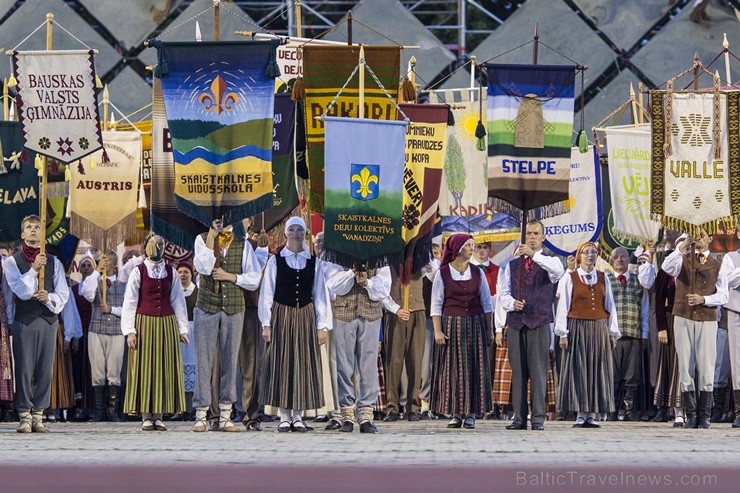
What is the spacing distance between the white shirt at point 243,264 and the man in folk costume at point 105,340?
3.01 meters

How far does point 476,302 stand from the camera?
15727 millimetres

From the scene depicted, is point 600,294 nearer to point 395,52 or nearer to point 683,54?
point 395,52

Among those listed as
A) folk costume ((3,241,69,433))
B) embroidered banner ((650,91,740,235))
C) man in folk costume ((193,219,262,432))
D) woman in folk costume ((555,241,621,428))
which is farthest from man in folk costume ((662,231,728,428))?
folk costume ((3,241,69,433))

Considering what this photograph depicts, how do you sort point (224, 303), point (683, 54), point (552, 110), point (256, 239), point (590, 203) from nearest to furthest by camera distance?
point (224, 303), point (552, 110), point (256, 239), point (590, 203), point (683, 54)

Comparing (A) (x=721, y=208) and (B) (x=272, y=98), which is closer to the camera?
(B) (x=272, y=98)

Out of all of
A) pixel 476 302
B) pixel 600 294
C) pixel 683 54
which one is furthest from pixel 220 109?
pixel 683 54

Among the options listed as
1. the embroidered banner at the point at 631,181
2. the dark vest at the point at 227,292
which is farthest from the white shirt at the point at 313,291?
the embroidered banner at the point at 631,181

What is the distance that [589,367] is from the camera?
1666 cm

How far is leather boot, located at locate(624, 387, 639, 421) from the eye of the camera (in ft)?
60.3

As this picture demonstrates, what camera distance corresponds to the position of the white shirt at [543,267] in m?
15.4

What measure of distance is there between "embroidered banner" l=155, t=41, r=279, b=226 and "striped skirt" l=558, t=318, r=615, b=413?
3.19m

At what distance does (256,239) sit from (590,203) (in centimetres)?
396

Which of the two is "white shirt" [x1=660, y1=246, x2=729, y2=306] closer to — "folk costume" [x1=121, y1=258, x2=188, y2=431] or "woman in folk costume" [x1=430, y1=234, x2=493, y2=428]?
"woman in folk costume" [x1=430, y1=234, x2=493, y2=428]

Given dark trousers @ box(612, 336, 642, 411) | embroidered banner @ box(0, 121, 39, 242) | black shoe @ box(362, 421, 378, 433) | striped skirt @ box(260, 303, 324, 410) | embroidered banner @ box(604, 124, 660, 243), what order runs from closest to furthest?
1. black shoe @ box(362, 421, 378, 433)
2. striped skirt @ box(260, 303, 324, 410)
3. embroidered banner @ box(0, 121, 39, 242)
4. dark trousers @ box(612, 336, 642, 411)
5. embroidered banner @ box(604, 124, 660, 243)
